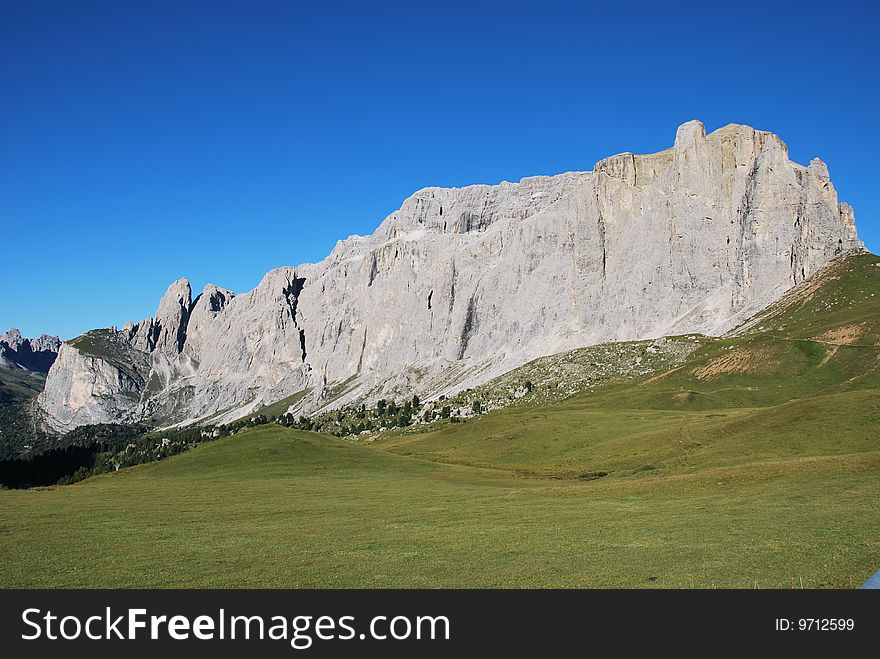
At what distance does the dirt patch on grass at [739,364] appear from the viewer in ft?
486

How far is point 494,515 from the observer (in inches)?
1652

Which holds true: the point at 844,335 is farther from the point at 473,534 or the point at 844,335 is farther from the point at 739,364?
the point at 473,534

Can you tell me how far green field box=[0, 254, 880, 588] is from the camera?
25.8 meters

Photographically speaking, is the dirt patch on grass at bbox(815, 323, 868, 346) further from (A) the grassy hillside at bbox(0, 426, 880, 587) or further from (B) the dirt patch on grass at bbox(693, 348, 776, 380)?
(A) the grassy hillside at bbox(0, 426, 880, 587)

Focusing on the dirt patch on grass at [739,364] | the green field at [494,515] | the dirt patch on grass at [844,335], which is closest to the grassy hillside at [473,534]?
the green field at [494,515]

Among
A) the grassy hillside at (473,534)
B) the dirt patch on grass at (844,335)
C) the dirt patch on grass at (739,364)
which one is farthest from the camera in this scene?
the dirt patch on grass at (844,335)

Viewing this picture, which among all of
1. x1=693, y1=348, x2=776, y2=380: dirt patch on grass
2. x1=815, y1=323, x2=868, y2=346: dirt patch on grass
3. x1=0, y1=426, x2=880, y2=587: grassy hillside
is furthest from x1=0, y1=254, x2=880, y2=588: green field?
x1=815, y1=323, x2=868, y2=346: dirt patch on grass

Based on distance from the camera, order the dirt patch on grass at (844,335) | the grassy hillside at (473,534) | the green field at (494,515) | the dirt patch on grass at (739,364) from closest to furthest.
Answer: the grassy hillside at (473,534)
the green field at (494,515)
the dirt patch on grass at (739,364)
the dirt patch on grass at (844,335)


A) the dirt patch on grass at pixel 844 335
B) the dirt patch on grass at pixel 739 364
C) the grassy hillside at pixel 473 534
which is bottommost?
the grassy hillside at pixel 473 534

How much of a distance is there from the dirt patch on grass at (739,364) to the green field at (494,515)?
5751cm

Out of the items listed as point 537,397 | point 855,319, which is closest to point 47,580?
point 537,397

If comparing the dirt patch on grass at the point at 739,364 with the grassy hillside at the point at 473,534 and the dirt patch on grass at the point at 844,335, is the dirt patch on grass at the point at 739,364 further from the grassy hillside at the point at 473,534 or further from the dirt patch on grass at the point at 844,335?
the grassy hillside at the point at 473,534

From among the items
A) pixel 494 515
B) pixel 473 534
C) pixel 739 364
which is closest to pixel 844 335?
pixel 739 364

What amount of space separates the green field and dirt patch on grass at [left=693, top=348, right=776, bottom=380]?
57.5 m
